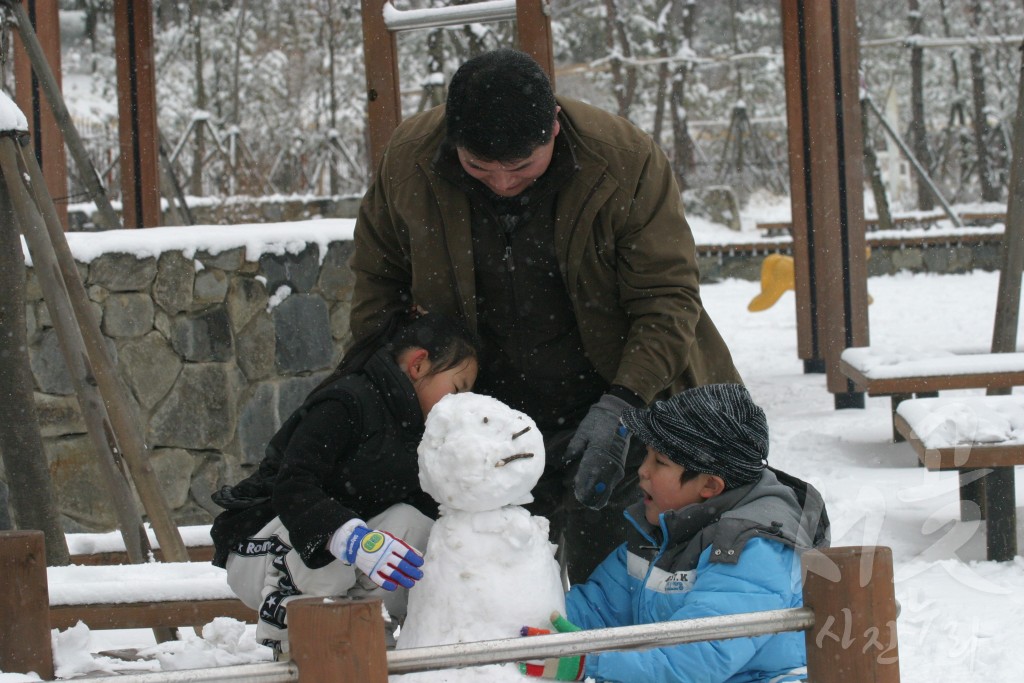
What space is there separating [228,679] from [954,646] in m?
2.32

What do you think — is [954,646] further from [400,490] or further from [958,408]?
[400,490]

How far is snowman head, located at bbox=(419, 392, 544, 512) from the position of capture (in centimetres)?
219

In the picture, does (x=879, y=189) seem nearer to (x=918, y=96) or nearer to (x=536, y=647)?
(x=918, y=96)

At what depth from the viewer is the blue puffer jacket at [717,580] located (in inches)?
82.4

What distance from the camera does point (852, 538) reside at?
4121mm

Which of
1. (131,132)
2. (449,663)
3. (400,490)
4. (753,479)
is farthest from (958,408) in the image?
(131,132)

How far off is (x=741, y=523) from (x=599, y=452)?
0.32 meters

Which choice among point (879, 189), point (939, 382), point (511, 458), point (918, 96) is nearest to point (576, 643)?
point (511, 458)

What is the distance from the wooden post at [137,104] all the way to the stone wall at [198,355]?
57.2 inches

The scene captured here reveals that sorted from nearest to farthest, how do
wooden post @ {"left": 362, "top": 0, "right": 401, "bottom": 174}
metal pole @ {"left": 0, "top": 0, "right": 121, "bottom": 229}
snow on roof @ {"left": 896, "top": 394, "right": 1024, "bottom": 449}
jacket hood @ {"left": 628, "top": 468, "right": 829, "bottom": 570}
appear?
1. jacket hood @ {"left": 628, "top": 468, "right": 829, "bottom": 570}
2. metal pole @ {"left": 0, "top": 0, "right": 121, "bottom": 229}
3. snow on roof @ {"left": 896, "top": 394, "right": 1024, "bottom": 449}
4. wooden post @ {"left": 362, "top": 0, "right": 401, "bottom": 174}

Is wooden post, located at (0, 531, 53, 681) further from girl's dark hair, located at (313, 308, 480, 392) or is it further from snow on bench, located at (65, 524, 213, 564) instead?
snow on bench, located at (65, 524, 213, 564)

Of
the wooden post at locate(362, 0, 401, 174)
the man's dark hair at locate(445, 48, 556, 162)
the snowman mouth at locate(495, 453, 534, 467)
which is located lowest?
the snowman mouth at locate(495, 453, 534, 467)

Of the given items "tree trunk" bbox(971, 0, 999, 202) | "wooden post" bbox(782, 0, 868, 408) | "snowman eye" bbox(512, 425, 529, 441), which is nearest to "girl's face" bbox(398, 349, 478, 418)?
"snowman eye" bbox(512, 425, 529, 441)

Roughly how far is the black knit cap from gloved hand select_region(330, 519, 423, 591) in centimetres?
55
